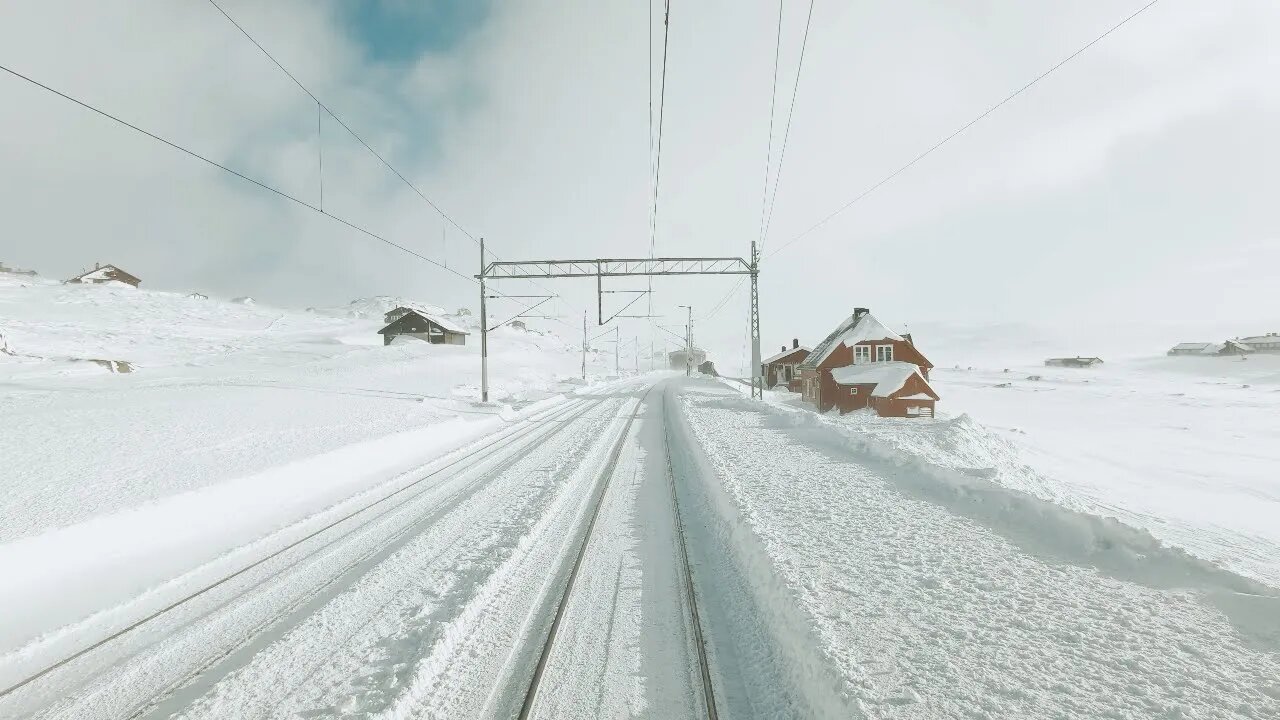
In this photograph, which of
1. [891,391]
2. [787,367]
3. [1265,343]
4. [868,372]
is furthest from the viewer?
[1265,343]

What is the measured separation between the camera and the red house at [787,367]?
55056mm

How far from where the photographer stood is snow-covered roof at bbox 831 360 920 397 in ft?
97.9

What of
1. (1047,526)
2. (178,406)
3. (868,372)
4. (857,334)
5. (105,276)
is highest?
(105,276)

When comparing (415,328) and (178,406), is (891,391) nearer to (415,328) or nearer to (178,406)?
(178,406)

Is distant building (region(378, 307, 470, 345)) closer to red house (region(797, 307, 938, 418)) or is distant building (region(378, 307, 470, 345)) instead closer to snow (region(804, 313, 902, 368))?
red house (region(797, 307, 938, 418))

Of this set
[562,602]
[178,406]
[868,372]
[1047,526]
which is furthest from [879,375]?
[178,406]

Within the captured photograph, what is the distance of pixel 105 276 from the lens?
72.8 m

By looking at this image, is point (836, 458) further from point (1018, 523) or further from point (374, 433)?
point (374, 433)

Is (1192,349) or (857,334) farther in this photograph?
(1192,349)

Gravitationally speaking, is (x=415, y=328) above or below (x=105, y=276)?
below

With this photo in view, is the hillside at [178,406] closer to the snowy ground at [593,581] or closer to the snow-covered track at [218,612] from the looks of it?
the snowy ground at [593,581]

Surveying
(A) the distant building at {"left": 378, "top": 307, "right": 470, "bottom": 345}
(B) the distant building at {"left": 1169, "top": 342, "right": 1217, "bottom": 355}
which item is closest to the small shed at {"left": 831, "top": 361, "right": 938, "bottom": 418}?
(A) the distant building at {"left": 378, "top": 307, "right": 470, "bottom": 345}

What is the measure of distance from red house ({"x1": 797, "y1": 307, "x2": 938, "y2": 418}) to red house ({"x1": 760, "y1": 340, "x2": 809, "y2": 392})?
14.5 metres

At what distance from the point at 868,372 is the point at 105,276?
10424cm
